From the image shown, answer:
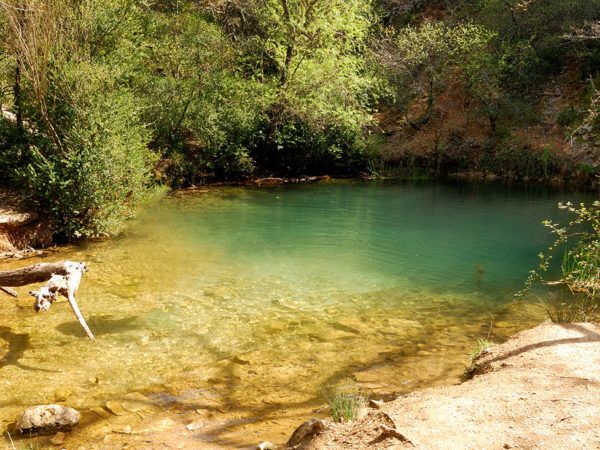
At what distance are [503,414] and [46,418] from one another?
4.47 metres

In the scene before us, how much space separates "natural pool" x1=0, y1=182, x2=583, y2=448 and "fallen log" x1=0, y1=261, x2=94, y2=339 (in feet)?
2.77

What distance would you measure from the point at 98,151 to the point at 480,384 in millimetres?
11238

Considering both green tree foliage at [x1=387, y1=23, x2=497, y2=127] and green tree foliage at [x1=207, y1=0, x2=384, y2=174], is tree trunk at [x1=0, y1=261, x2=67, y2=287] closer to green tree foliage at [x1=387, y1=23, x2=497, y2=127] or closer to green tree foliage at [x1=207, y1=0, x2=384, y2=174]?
green tree foliage at [x1=207, y1=0, x2=384, y2=174]

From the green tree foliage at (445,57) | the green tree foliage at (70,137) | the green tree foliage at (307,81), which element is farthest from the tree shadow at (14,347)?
the green tree foliage at (445,57)

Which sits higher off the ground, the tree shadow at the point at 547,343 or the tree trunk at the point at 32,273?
the tree trunk at the point at 32,273

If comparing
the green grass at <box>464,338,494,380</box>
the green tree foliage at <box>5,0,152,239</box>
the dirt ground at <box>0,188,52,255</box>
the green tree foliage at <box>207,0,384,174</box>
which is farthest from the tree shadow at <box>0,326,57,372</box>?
the green tree foliage at <box>207,0,384,174</box>

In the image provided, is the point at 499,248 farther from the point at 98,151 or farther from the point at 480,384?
the point at 98,151

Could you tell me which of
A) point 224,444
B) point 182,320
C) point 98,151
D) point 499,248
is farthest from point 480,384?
point 98,151

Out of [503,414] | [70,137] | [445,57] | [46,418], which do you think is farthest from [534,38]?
[46,418]

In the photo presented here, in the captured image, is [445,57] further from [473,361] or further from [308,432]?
[308,432]

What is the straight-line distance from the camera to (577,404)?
4426 mm

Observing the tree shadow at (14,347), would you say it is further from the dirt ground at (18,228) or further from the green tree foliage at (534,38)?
the green tree foliage at (534,38)

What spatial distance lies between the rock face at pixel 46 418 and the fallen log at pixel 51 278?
1623mm

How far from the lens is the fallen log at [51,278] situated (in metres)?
7.02
